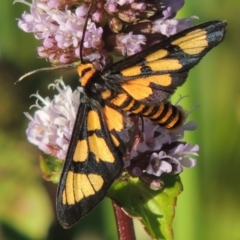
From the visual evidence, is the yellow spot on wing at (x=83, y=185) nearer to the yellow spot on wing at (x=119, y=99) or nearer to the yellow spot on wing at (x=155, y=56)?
the yellow spot on wing at (x=119, y=99)

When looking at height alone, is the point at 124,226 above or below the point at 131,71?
below

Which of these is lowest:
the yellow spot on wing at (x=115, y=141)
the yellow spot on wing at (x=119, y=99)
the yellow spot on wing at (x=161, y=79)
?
the yellow spot on wing at (x=115, y=141)

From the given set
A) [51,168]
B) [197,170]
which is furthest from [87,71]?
[197,170]

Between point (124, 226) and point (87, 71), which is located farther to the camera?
point (124, 226)

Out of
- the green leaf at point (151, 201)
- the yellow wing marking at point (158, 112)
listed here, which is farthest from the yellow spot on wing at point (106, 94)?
the green leaf at point (151, 201)

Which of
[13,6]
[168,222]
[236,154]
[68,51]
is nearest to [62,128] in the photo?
[68,51]

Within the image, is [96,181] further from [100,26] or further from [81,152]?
[100,26]
